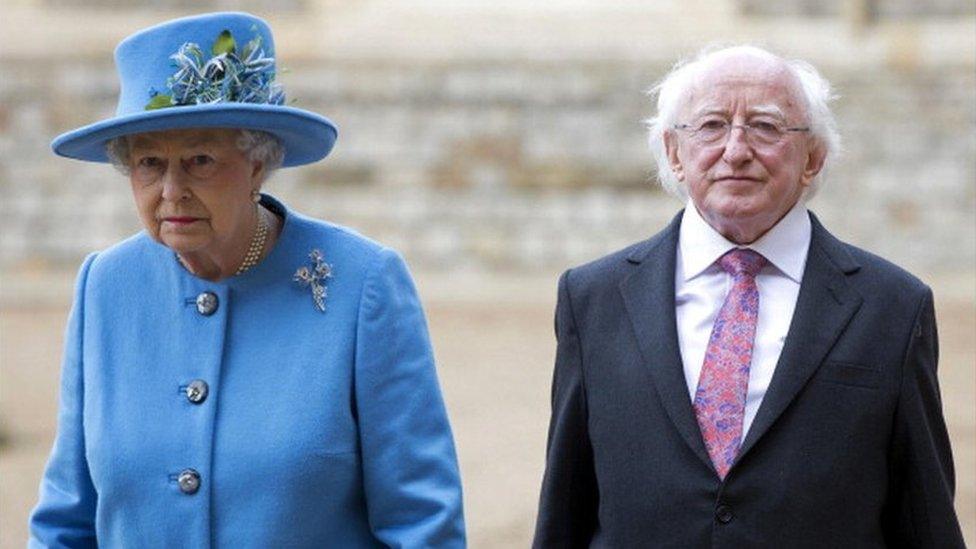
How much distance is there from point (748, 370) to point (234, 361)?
0.90m

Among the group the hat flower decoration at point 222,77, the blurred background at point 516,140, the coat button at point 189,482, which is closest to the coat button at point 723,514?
the coat button at point 189,482

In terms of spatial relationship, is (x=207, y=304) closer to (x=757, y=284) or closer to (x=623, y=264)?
(x=623, y=264)

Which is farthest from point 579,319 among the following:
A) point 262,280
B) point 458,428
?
point 458,428

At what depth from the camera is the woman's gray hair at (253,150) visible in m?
3.91

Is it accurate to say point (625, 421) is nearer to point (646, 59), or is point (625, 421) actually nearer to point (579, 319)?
point (579, 319)

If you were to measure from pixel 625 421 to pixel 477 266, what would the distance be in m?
12.7

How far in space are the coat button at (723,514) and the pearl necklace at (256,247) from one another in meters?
0.93

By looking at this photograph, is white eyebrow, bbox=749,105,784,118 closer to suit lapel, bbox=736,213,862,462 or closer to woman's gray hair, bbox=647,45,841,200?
woman's gray hair, bbox=647,45,841,200

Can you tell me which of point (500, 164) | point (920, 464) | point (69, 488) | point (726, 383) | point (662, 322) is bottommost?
point (69, 488)

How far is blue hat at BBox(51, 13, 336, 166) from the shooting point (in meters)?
3.83

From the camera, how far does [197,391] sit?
3947 mm

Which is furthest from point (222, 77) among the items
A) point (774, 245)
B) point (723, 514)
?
point (723, 514)

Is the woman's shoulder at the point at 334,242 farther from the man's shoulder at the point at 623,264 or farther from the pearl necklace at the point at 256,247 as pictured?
the man's shoulder at the point at 623,264

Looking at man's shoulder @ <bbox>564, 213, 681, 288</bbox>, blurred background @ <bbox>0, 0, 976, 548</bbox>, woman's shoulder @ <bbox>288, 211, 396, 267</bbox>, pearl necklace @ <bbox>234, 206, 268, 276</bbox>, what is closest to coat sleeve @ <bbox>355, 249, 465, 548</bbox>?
woman's shoulder @ <bbox>288, 211, 396, 267</bbox>
